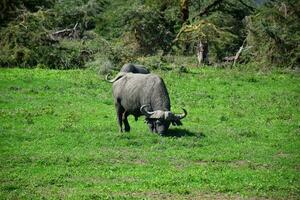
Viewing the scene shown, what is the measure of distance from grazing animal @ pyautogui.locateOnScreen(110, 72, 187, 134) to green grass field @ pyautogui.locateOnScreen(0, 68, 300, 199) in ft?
Result: 1.54

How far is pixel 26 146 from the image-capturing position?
15.5 meters

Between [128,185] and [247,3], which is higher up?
[247,3]

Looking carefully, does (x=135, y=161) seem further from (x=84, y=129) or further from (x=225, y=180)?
(x=84, y=129)

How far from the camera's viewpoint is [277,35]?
35188mm

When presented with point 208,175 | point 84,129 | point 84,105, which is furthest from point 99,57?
point 208,175

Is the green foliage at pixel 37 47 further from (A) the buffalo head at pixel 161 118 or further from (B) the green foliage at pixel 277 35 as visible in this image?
(A) the buffalo head at pixel 161 118

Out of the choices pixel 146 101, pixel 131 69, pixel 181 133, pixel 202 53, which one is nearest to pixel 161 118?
pixel 146 101

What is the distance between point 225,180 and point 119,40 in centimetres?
2919

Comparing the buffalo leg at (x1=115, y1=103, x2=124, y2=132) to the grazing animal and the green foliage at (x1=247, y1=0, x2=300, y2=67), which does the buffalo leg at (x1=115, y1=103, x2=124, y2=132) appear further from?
the green foliage at (x1=247, y1=0, x2=300, y2=67)

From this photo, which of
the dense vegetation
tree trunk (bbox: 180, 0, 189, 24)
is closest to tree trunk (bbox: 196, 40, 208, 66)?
the dense vegetation

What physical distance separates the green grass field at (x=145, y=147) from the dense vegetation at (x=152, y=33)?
24.6 ft

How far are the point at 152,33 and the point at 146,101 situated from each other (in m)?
25.4

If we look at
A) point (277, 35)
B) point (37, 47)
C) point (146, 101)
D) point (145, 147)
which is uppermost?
point (277, 35)

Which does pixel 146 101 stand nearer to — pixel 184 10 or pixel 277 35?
pixel 277 35
